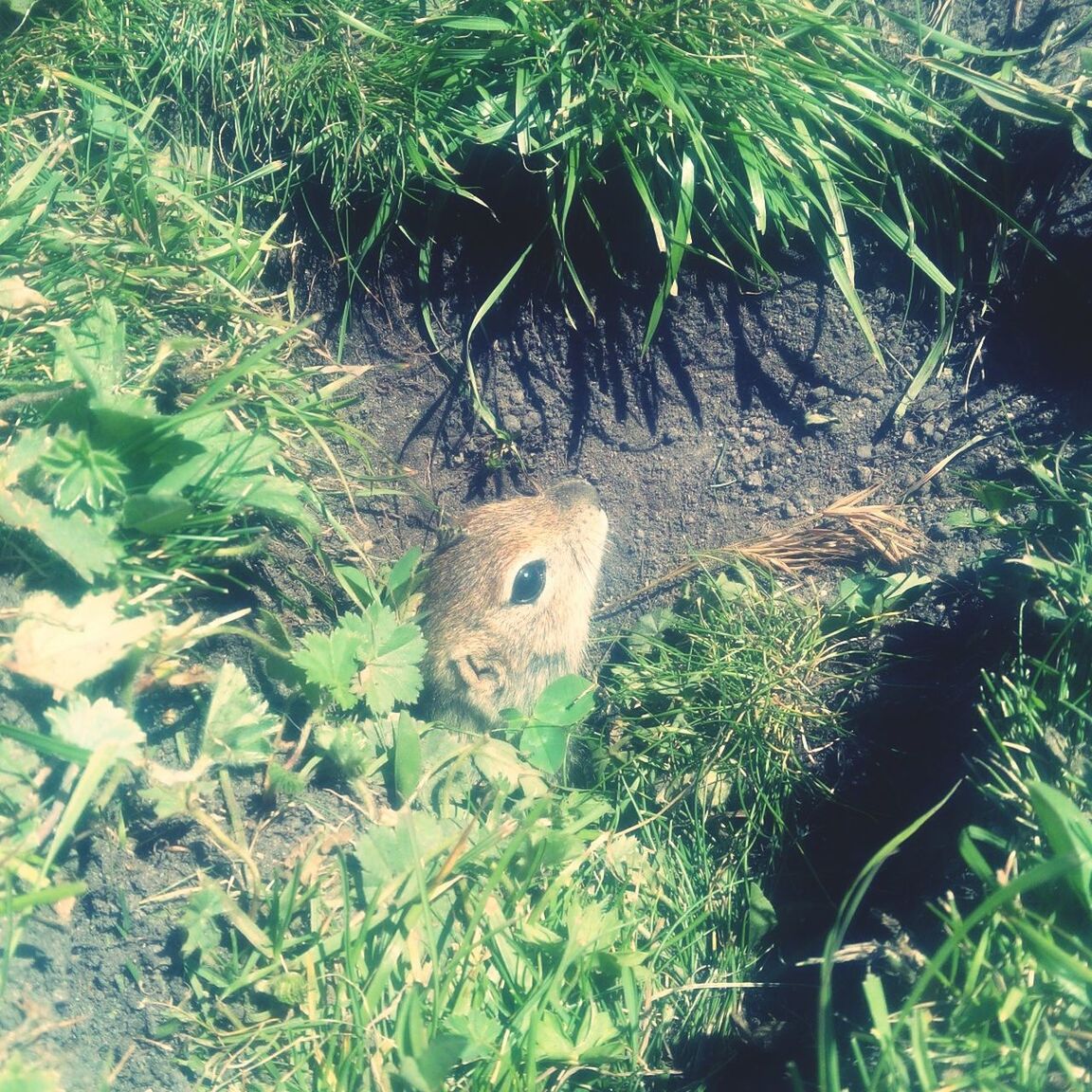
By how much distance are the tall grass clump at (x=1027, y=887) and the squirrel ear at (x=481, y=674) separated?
→ 1.80 m

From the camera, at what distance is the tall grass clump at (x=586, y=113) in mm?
2623

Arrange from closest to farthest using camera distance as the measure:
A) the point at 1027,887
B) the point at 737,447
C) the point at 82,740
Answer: the point at 1027,887
the point at 82,740
the point at 737,447

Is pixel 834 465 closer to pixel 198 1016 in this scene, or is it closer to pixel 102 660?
pixel 102 660

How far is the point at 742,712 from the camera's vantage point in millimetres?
3064

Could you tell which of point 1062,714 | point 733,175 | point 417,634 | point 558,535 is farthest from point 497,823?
point 733,175

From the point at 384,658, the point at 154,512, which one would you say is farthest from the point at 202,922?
the point at 154,512

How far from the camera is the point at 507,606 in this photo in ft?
11.6

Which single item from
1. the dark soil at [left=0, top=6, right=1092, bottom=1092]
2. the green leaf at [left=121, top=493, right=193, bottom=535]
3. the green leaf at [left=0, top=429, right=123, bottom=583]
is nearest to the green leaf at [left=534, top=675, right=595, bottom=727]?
the dark soil at [left=0, top=6, right=1092, bottom=1092]

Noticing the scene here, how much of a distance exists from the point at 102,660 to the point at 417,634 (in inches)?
40.7

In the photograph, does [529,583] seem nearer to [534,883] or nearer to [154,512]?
[534,883]

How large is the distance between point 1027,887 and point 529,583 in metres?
2.21

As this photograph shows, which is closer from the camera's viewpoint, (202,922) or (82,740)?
(82,740)

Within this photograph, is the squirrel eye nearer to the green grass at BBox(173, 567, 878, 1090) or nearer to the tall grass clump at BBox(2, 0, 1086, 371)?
the green grass at BBox(173, 567, 878, 1090)

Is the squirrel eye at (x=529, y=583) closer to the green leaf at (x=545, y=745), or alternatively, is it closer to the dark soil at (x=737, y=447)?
the dark soil at (x=737, y=447)
